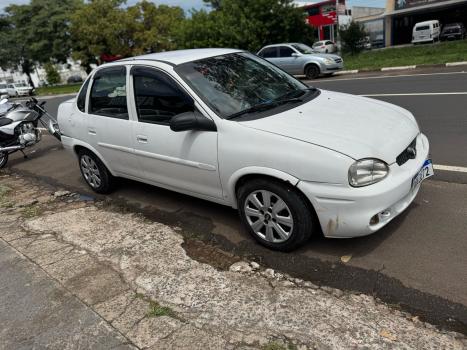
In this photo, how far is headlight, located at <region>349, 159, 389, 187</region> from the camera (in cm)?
303

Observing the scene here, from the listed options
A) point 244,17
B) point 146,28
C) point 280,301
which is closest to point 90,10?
point 146,28

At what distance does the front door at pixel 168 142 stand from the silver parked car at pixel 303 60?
13744mm

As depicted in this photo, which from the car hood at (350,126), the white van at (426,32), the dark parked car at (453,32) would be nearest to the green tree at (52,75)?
the white van at (426,32)

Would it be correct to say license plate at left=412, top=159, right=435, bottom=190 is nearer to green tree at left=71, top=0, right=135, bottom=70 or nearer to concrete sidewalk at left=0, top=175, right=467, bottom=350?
concrete sidewalk at left=0, top=175, right=467, bottom=350

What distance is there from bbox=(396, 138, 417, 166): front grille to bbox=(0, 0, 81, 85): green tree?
4607 cm

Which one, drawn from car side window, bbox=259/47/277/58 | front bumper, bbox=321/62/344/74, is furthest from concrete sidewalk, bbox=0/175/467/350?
car side window, bbox=259/47/277/58

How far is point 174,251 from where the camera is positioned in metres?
3.81

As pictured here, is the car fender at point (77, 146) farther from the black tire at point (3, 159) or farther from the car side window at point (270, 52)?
the car side window at point (270, 52)

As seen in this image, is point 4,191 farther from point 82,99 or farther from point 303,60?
point 303,60

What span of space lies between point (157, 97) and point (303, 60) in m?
14.3

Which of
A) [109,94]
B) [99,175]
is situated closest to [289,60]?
[99,175]

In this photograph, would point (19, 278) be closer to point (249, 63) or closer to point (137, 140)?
point (137, 140)

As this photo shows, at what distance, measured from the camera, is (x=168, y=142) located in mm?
4035

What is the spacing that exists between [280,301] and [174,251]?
125cm
